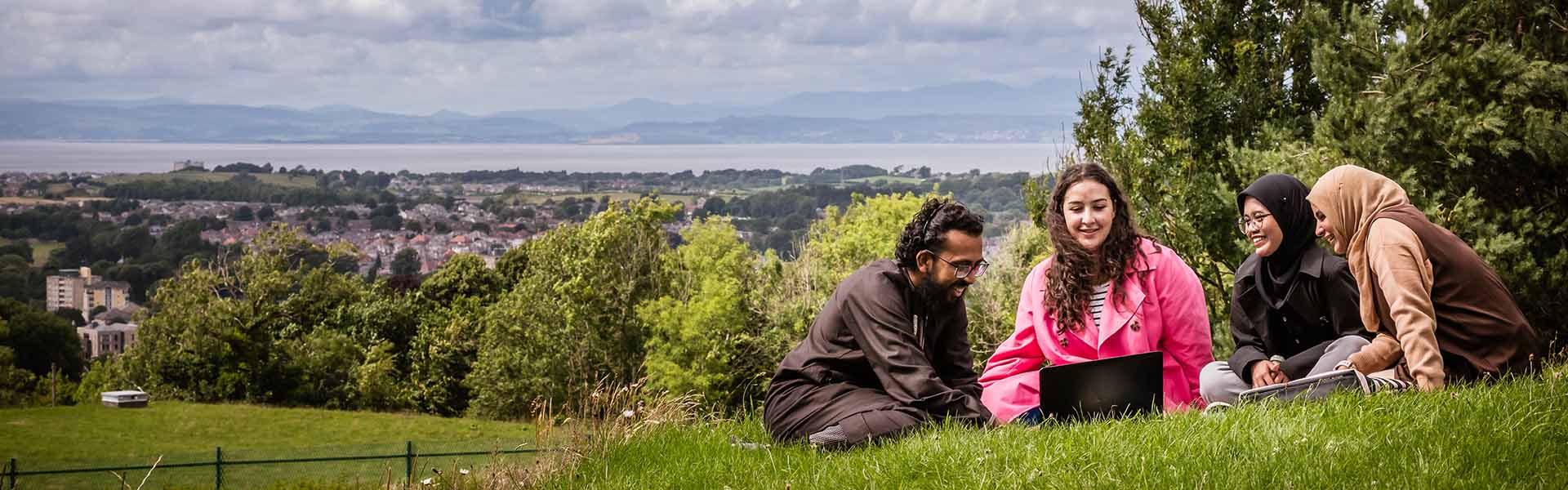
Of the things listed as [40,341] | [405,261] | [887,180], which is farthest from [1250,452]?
[887,180]

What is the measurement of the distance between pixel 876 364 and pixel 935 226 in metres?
0.68

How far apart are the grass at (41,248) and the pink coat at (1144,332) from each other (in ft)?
389

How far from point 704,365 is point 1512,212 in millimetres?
34992

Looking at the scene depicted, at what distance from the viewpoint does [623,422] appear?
6.68 meters

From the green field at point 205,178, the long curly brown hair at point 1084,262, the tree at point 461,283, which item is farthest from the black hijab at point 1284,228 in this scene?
the green field at point 205,178

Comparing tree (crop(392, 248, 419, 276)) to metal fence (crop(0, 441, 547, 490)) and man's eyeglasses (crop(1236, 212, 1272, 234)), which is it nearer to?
metal fence (crop(0, 441, 547, 490))

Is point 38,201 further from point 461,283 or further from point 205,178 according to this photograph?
point 461,283

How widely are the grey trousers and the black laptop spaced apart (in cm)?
47

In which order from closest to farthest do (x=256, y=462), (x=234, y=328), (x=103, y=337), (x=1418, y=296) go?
(x=1418, y=296) → (x=256, y=462) → (x=234, y=328) → (x=103, y=337)

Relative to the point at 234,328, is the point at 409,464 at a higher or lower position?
higher

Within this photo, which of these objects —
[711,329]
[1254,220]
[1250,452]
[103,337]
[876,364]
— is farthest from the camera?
[103,337]

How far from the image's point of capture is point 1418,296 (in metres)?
4.72

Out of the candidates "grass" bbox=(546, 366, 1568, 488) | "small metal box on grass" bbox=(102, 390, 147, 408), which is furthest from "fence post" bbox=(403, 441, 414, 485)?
"small metal box on grass" bbox=(102, 390, 147, 408)

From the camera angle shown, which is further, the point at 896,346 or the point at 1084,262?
the point at 1084,262
